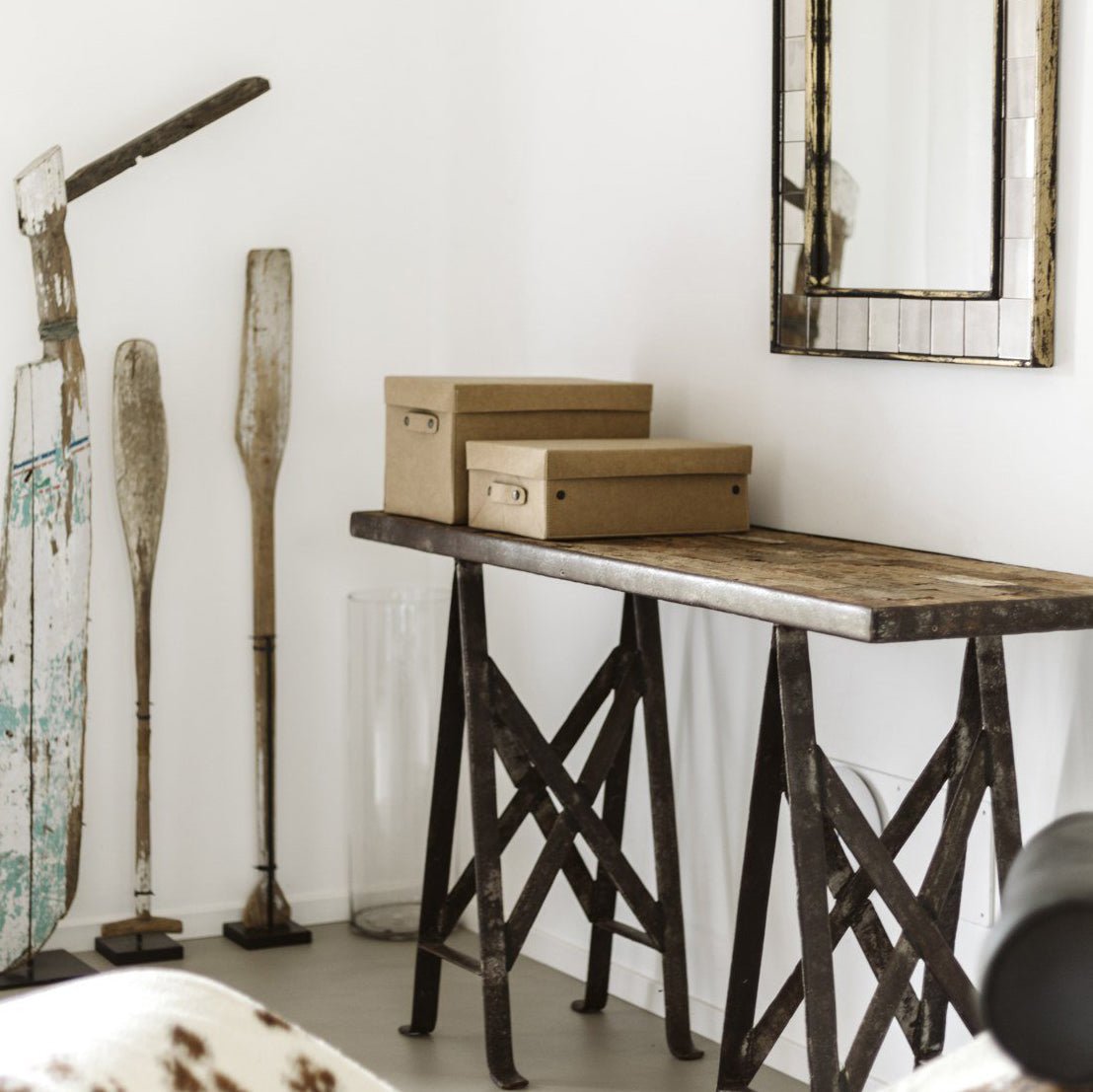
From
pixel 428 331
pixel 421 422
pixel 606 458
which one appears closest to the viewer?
pixel 606 458

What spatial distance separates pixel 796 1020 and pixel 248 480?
180 centimetres

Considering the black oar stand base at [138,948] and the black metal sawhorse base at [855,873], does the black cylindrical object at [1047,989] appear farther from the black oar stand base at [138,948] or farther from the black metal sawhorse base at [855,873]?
the black oar stand base at [138,948]

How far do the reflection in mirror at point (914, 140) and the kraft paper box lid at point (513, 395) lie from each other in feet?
1.63

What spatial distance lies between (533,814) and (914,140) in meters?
1.43

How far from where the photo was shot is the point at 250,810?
4.38 m

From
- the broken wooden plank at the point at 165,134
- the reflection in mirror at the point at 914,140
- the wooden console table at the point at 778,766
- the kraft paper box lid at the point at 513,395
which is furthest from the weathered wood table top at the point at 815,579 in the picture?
the broken wooden plank at the point at 165,134

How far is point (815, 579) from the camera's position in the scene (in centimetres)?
260

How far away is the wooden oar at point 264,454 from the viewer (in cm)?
423

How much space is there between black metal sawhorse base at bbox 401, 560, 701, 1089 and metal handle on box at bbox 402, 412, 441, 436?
0.27 m

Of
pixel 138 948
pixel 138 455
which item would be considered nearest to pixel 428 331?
pixel 138 455

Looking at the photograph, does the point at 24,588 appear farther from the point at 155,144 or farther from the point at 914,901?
the point at 914,901

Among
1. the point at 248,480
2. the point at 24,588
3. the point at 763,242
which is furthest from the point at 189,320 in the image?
the point at 763,242

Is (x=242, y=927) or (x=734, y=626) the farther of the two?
(x=242, y=927)

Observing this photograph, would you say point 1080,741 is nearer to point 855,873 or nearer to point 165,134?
point 855,873
